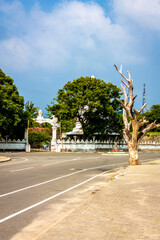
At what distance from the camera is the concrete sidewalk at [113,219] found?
4.74 metres

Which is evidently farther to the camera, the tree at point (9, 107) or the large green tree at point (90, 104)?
the large green tree at point (90, 104)

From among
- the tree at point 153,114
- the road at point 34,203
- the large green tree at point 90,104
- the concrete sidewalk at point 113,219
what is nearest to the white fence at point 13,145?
the large green tree at point 90,104

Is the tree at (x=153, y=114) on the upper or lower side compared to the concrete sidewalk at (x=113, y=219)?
upper

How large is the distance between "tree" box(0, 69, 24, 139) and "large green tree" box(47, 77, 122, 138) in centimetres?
595

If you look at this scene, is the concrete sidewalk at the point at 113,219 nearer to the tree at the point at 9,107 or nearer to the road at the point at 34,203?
the road at the point at 34,203

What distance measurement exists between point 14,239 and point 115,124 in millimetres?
43496

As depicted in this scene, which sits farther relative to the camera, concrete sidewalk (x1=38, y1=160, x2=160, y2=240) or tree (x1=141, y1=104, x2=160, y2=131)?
tree (x1=141, y1=104, x2=160, y2=131)

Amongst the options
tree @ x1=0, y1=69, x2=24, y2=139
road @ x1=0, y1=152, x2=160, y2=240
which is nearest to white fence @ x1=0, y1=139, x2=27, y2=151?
tree @ x1=0, y1=69, x2=24, y2=139

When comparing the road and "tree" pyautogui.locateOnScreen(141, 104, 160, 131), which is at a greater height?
"tree" pyautogui.locateOnScreen(141, 104, 160, 131)

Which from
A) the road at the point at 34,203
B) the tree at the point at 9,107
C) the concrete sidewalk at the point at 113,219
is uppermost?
the tree at the point at 9,107

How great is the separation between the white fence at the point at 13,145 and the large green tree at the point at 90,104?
723cm

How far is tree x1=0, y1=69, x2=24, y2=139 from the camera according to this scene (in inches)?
1580

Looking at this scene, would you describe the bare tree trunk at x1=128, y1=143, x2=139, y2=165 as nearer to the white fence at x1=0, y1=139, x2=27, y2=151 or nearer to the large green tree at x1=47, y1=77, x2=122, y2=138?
the large green tree at x1=47, y1=77, x2=122, y2=138

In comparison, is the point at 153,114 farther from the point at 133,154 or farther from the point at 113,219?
the point at 113,219
